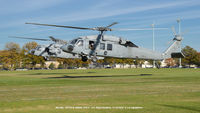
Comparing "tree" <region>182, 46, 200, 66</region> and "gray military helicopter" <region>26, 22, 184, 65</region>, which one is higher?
"tree" <region>182, 46, 200, 66</region>

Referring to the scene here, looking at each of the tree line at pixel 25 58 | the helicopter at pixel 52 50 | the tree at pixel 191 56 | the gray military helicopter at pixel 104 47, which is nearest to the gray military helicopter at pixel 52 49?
the helicopter at pixel 52 50

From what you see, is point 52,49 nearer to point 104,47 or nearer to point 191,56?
point 104,47

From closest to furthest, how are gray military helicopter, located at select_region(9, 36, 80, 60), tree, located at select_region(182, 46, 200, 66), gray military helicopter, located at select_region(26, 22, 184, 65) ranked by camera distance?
gray military helicopter, located at select_region(26, 22, 184, 65) → gray military helicopter, located at select_region(9, 36, 80, 60) → tree, located at select_region(182, 46, 200, 66)

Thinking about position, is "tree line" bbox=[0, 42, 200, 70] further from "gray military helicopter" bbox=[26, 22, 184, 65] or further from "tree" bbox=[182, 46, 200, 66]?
"gray military helicopter" bbox=[26, 22, 184, 65]

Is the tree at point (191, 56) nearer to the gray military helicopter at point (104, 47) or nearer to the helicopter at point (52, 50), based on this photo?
the helicopter at point (52, 50)

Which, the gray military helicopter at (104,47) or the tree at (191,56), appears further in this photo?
the tree at (191,56)

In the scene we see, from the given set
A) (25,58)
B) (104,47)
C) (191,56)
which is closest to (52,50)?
(104,47)

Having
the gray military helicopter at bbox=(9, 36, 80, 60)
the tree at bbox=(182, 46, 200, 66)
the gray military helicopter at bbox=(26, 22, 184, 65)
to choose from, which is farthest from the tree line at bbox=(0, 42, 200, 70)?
the gray military helicopter at bbox=(26, 22, 184, 65)

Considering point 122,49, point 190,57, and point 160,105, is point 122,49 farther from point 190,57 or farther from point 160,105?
point 190,57

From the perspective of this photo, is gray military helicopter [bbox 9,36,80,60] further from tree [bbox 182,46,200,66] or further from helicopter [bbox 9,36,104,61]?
tree [bbox 182,46,200,66]

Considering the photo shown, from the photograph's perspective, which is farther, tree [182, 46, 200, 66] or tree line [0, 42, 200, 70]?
tree [182, 46, 200, 66]

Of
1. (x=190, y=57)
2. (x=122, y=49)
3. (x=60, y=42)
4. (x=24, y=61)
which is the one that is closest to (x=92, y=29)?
(x=122, y=49)

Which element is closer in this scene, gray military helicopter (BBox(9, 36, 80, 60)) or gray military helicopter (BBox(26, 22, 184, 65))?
gray military helicopter (BBox(26, 22, 184, 65))

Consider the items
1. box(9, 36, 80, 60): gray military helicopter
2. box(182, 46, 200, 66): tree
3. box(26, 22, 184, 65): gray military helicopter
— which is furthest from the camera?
box(182, 46, 200, 66): tree
